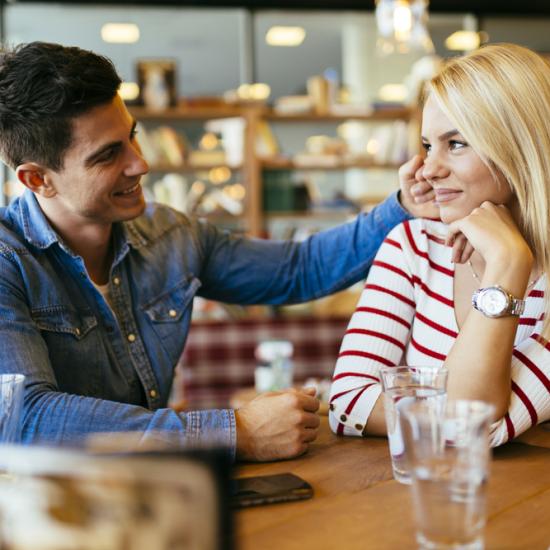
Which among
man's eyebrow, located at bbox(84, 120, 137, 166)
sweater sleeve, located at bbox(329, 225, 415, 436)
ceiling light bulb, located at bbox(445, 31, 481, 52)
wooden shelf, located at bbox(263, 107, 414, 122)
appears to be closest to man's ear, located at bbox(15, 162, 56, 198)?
man's eyebrow, located at bbox(84, 120, 137, 166)

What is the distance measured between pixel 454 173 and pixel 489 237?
0.66 ft

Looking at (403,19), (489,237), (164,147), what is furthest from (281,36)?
(489,237)

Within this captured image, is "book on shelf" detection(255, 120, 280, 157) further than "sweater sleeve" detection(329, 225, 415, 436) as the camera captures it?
Yes

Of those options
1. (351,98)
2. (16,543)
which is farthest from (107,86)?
(351,98)

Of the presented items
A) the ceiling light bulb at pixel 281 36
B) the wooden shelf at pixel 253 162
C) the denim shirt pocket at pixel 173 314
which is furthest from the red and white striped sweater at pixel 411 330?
the ceiling light bulb at pixel 281 36

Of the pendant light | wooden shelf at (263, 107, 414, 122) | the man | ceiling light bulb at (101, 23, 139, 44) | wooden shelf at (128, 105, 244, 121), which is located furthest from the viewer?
ceiling light bulb at (101, 23, 139, 44)

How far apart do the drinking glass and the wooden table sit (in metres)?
0.28

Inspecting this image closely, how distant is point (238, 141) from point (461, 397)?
464 cm

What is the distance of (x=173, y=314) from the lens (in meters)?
1.81

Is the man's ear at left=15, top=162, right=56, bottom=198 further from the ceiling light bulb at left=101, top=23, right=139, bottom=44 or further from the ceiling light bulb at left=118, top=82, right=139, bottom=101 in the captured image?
the ceiling light bulb at left=101, top=23, right=139, bottom=44

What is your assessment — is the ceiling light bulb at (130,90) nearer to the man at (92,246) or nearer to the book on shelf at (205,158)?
the book on shelf at (205,158)

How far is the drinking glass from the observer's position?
0.91 m

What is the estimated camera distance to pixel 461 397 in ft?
4.16

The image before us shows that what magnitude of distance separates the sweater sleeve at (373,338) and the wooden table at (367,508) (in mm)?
142
